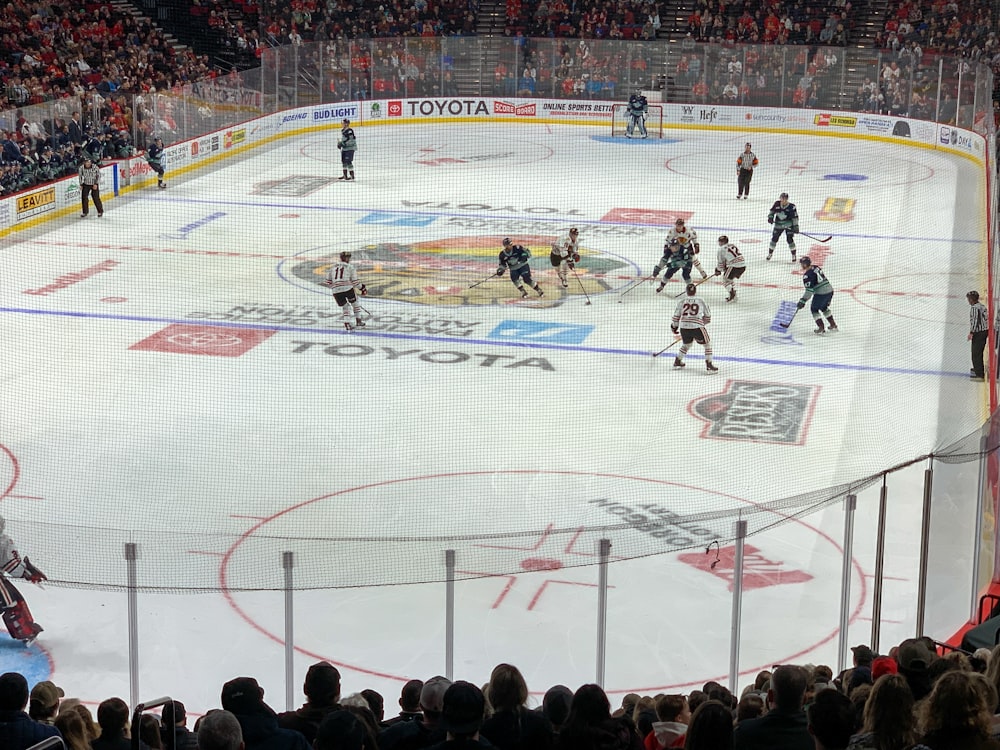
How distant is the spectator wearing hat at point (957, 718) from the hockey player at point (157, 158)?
22.5m

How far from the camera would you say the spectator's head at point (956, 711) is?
148 inches

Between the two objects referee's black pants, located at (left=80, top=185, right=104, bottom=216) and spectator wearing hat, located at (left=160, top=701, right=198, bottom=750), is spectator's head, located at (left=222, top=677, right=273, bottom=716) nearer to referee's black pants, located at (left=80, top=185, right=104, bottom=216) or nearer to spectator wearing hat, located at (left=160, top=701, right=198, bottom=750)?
spectator wearing hat, located at (left=160, top=701, right=198, bottom=750)

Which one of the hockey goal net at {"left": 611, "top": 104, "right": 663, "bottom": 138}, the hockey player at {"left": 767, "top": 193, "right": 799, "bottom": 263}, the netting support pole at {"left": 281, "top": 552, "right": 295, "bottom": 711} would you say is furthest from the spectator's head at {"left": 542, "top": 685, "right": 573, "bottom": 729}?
the hockey goal net at {"left": 611, "top": 104, "right": 663, "bottom": 138}

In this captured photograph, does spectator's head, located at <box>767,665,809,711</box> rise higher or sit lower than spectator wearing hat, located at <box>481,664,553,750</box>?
higher

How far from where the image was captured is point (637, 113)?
105 ft

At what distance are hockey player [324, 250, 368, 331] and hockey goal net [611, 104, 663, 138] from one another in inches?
677

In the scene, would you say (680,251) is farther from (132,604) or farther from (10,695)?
(10,695)

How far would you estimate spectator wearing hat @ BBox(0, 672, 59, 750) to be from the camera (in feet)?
14.4

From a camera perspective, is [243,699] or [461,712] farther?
[243,699]

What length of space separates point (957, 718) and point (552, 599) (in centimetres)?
511

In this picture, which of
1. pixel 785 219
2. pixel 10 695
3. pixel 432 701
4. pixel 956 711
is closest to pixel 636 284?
pixel 785 219

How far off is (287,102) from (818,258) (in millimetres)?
14304

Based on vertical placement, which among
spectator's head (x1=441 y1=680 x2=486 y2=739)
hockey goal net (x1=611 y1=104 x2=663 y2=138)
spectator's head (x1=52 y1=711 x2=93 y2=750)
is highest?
hockey goal net (x1=611 y1=104 x2=663 y2=138)

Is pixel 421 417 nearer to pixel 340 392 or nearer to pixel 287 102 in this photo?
pixel 340 392
